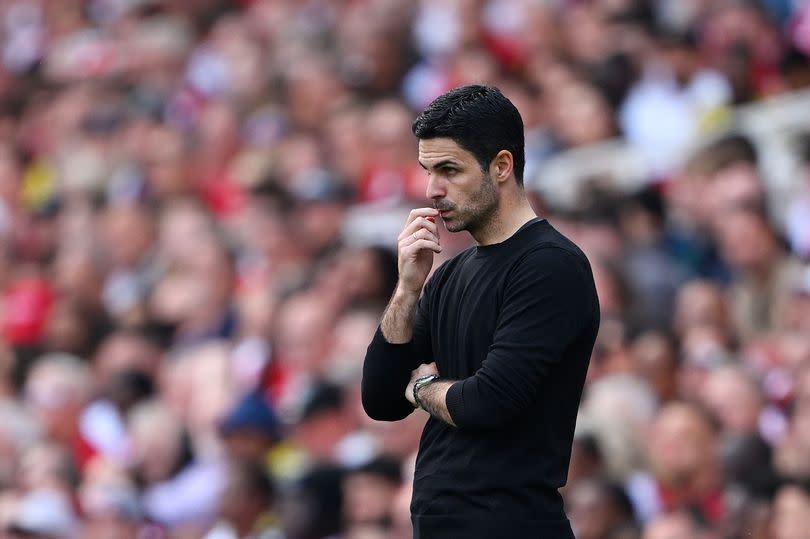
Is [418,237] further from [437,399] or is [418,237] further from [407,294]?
[437,399]

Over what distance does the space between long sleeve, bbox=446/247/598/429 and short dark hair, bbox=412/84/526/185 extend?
247 mm

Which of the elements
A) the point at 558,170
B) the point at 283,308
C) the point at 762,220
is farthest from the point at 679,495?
the point at 283,308

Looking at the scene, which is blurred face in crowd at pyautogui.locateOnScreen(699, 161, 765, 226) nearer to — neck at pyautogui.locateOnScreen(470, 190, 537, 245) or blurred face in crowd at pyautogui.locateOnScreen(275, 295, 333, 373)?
blurred face in crowd at pyautogui.locateOnScreen(275, 295, 333, 373)

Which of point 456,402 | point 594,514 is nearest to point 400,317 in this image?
point 456,402

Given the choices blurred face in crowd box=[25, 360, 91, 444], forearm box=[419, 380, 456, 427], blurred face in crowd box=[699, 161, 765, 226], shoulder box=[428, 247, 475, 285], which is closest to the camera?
forearm box=[419, 380, 456, 427]

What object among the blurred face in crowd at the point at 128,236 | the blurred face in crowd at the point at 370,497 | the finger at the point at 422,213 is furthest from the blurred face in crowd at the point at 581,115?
the finger at the point at 422,213

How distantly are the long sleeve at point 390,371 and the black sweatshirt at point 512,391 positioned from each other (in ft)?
0.34

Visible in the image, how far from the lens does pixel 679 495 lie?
220 inches

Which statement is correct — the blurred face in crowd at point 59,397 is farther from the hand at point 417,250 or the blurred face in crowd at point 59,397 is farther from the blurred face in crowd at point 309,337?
the hand at point 417,250

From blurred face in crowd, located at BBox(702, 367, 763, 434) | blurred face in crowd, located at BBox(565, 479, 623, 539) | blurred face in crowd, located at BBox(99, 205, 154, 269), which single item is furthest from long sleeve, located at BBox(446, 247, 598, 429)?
blurred face in crowd, located at BBox(99, 205, 154, 269)

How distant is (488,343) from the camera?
10.5ft

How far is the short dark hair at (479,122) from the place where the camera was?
10.5ft

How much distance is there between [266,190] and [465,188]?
604 centimetres

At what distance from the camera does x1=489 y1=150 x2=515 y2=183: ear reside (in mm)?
3205
